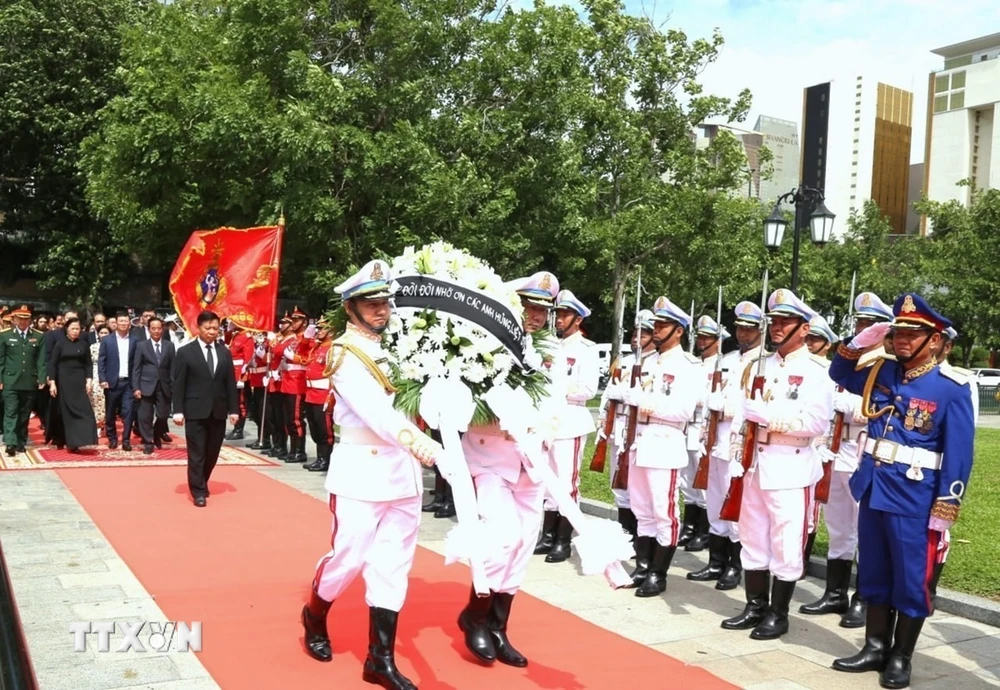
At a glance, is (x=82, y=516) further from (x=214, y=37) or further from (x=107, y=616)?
(x=214, y=37)

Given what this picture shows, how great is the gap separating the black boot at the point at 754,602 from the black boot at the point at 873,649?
0.68 metres

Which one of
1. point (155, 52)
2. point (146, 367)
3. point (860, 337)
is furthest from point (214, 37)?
point (860, 337)

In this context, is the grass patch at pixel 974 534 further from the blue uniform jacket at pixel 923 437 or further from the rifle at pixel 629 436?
the blue uniform jacket at pixel 923 437

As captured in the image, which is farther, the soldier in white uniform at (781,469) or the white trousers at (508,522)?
the soldier in white uniform at (781,469)

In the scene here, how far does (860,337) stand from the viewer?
5.43m

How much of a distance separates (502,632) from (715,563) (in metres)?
2.58

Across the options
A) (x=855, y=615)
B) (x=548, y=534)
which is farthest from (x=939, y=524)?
(x=548, y=534)

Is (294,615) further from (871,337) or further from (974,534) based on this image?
(974,534)

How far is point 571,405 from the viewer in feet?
24.7

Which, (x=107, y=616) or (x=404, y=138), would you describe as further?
(x=404, y=138)

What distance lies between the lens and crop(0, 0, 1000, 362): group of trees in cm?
1533

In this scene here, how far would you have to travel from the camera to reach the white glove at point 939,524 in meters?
4.85

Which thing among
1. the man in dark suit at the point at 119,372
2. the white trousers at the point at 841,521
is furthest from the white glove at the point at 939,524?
the man in dark suit at the point at 119,372

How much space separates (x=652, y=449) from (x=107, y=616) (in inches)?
143
